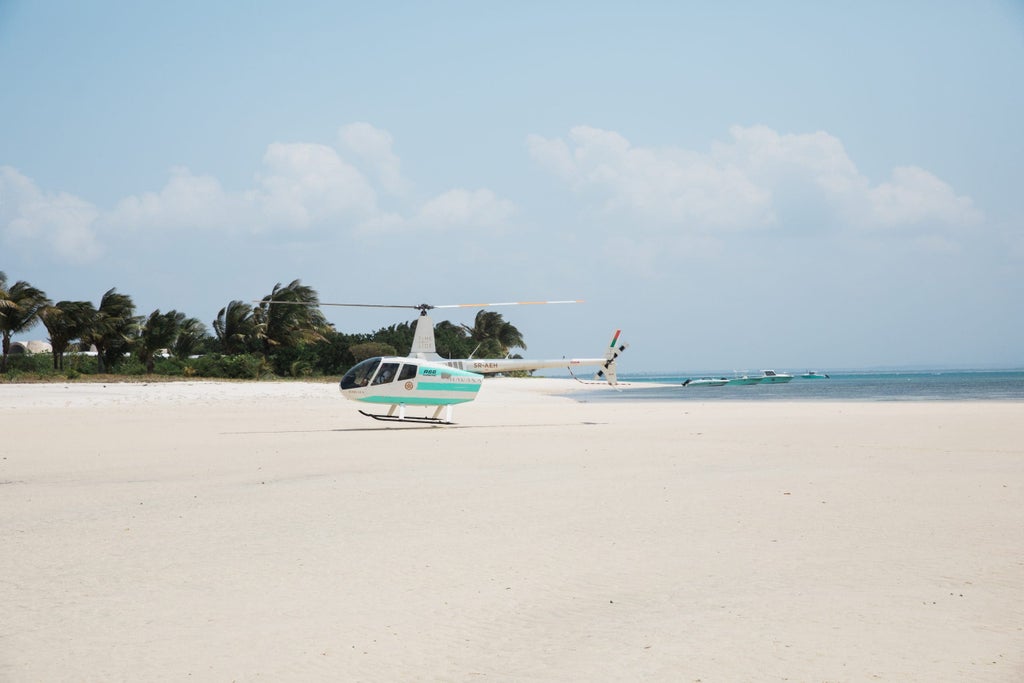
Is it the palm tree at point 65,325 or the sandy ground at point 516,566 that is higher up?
the palm tree at point 65,325

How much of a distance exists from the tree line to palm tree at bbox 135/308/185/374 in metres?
0.05

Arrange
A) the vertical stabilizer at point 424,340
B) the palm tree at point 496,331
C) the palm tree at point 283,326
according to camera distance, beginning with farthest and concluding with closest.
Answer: the palm tree at point 496,331 → the palm tree at point 283,326 → the vertical stabilizer at point 424,340

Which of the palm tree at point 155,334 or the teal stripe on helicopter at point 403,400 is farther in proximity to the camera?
the palm tree at point 155,334

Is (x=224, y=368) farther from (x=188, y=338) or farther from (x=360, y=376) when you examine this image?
(x=360, y=376)

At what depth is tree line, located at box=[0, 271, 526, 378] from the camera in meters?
39.4

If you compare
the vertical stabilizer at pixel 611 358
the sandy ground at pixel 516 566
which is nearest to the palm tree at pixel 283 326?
the vertical stabilizer at pixel 611 358

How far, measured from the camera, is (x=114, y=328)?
1670 inches

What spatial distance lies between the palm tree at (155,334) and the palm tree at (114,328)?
1.85 ft

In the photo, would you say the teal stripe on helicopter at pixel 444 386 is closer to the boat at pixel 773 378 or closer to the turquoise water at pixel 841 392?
the turquoise water at pixel 841 392

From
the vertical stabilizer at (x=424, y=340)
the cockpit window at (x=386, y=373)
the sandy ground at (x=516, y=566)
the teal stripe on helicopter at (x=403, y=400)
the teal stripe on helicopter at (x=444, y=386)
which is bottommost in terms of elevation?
the sandy ground at (x=516, y=566)

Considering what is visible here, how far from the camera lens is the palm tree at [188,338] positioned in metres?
46.8

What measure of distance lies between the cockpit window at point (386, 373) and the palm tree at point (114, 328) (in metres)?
28.0

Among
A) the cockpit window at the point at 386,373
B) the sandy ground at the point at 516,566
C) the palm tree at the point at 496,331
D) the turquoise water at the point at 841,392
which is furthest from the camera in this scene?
the palm tree at the point at 496,331

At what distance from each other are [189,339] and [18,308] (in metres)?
9.92
